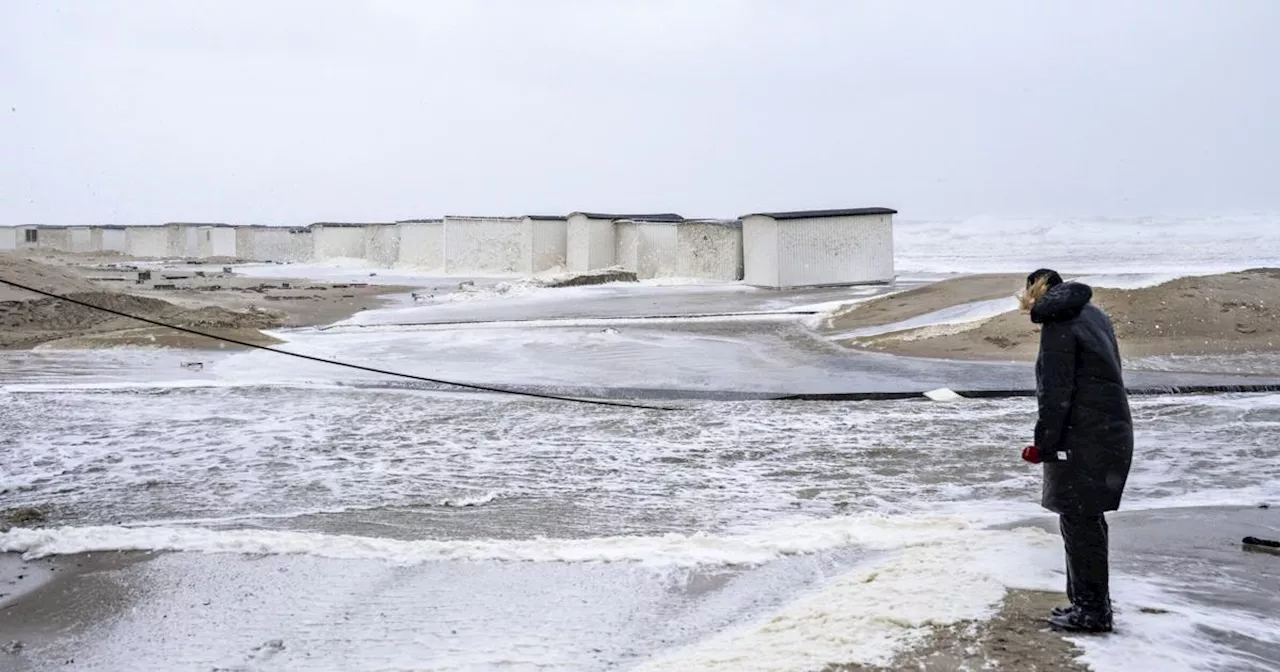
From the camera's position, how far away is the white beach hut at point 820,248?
3484 cm

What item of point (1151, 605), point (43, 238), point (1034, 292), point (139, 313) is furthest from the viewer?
point (43, 238)

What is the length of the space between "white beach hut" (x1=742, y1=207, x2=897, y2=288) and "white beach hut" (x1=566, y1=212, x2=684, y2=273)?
956cm

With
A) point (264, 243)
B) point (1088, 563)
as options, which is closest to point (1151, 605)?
point (1088, 563)

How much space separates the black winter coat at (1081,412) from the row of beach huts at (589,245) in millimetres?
30172

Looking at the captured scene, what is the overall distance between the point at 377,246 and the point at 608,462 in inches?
2305

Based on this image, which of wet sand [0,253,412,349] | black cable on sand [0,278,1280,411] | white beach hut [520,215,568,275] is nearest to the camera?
black cable on sand [0,278,1280,411]

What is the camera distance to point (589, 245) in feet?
149

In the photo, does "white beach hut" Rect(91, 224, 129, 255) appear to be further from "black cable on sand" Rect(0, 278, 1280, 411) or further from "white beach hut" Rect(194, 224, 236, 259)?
"black cable on sand" Rect(0, 278, 1280, 411)

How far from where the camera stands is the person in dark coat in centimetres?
457

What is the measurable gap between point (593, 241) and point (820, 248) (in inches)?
502

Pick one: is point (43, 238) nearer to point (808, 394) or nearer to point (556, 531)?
point (808, 394)

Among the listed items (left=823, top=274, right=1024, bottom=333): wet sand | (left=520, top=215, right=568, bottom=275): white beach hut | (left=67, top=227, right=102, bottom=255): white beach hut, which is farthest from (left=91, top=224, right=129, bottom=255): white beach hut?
(left=823, top=274, right=1024, bottom=333): wet sand

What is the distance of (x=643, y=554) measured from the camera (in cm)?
645

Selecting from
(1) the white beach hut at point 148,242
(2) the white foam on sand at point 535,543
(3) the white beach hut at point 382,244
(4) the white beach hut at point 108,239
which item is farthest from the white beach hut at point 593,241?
(4) the white beach hut at point 108,239
